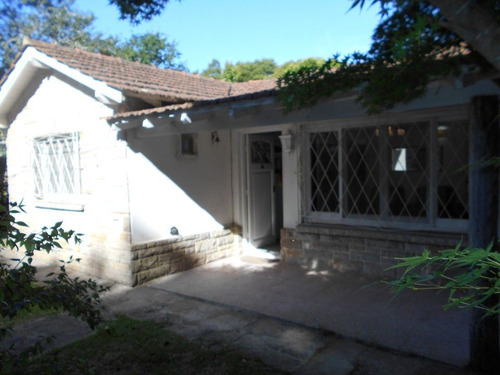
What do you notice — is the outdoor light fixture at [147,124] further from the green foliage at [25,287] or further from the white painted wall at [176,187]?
the green foliage at [25,287]

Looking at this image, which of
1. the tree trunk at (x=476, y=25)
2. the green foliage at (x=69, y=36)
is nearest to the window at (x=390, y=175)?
the tree trunk at (x=476, y=25)

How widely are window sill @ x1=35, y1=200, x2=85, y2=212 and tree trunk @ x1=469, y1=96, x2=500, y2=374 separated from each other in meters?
5.96

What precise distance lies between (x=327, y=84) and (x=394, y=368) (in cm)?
249

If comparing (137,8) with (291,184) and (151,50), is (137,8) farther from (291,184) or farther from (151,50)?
(151,50)

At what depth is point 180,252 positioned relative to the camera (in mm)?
6766

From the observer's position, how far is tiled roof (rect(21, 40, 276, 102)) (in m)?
6.26

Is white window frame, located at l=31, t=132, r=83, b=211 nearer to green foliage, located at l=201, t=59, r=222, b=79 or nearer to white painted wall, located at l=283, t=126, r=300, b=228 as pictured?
white painted wall, located at l=283, t=126, r=300, b=228

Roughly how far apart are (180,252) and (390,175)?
364cm

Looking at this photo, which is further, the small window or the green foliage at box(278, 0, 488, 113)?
the small window

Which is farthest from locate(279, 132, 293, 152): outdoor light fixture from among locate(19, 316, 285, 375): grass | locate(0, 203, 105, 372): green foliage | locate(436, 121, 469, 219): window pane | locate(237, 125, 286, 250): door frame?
locate(0, 203, 105, 372): green foliage

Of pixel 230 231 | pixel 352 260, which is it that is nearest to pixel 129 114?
pixel 230 231

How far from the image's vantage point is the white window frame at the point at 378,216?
216 inches

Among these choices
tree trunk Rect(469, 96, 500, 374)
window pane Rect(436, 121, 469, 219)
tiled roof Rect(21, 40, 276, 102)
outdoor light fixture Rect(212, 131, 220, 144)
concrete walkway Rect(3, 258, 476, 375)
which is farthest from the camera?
outdoor light fixture Rect(212, 131, 220, 144)

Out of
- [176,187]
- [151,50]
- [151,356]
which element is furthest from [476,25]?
[151,50]
